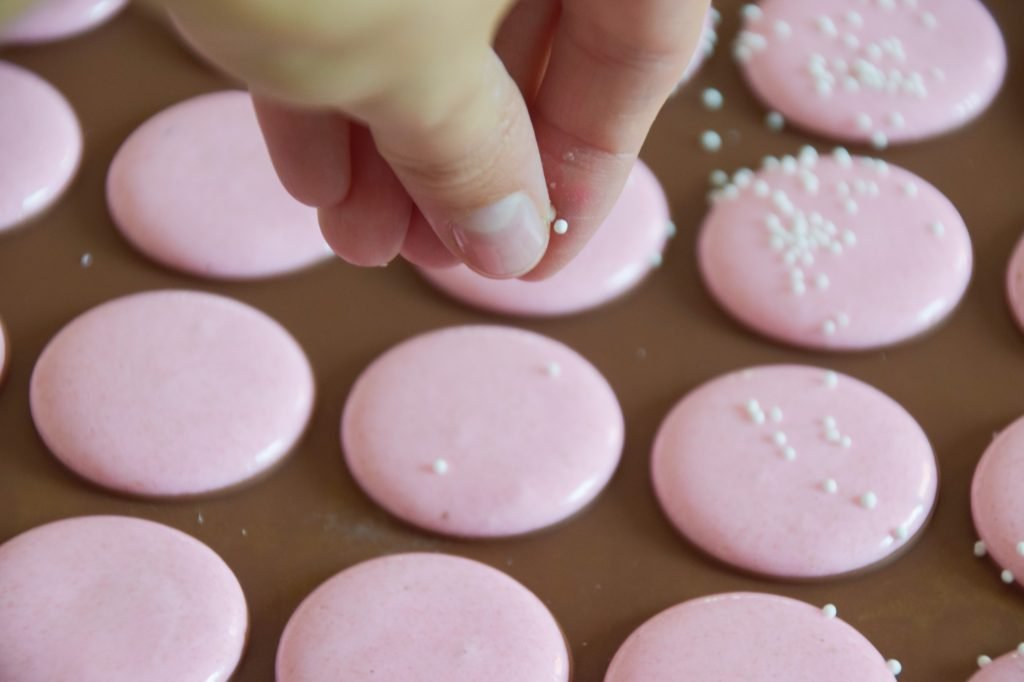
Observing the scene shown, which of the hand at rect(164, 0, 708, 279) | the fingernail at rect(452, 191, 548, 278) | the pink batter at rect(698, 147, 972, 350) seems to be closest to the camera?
the hand at rect(164, 0, 708, 279)

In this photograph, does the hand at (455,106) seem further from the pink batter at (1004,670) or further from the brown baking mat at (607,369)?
the pink batter at (1004,670)

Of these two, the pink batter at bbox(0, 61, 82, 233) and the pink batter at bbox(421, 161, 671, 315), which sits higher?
the pink batter at bbox(421, 161, 671, 315)

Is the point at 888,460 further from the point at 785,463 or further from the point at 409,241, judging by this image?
the point at 409,241

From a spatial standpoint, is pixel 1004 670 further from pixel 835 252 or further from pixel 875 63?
pixel 875 63

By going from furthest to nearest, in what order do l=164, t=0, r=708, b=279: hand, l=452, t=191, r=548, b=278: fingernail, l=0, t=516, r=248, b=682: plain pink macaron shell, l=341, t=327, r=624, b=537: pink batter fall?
l=341, t=327, r=624, b=537: pink batter → l=0, t=516, r=248, b=682: plain pink macaron shell → l=452, t=191, r=548, b=278: fingernail → l=164, t=0, r=708, b=279: hand

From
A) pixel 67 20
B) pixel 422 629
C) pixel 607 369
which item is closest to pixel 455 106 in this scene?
pixel 422 629

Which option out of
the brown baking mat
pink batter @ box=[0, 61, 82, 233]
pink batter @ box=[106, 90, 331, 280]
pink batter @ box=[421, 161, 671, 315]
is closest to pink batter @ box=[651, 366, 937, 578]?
the brown baking mat

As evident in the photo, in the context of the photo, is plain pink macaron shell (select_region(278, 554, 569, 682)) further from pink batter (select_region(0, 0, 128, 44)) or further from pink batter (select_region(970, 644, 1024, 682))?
pink batter (select_region(0, 0, 128, 44))
